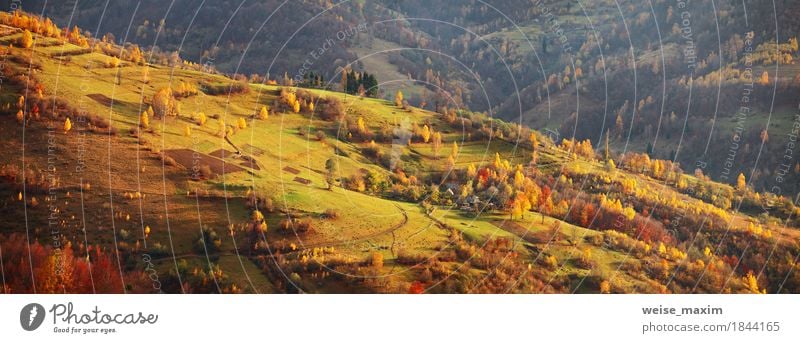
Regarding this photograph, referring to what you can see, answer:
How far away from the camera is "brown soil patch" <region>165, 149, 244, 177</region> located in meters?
44.7

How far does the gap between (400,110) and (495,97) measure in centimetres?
10354

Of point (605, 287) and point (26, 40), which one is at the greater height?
point (26, 40)

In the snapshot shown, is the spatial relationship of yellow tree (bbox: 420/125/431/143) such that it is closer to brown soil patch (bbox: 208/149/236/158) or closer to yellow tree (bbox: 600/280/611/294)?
brown soil patch (bbox: 208/149/236/158)

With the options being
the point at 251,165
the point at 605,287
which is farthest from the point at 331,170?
the point at 605,287

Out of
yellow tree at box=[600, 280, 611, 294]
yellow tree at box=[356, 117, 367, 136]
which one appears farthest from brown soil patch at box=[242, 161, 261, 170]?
yellow tree at box=[600, 280, 611, 294]

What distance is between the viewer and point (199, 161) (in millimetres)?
45031

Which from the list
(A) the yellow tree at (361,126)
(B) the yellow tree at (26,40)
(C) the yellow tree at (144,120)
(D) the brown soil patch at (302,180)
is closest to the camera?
(C) the yellow tree at (144,120)

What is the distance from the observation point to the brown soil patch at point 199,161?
147 ft

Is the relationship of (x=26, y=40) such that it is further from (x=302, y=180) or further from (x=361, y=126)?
(x=361, y=126)

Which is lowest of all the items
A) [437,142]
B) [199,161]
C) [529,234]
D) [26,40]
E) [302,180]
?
[529,234]

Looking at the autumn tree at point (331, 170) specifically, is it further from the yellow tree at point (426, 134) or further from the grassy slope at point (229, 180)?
the yellow tree at point (426, 134)

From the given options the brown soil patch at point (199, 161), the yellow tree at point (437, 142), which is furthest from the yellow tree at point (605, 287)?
the brown soil patch at point (199, 161)

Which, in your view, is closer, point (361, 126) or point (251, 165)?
point (251, 165)

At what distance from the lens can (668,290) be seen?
4703cm
